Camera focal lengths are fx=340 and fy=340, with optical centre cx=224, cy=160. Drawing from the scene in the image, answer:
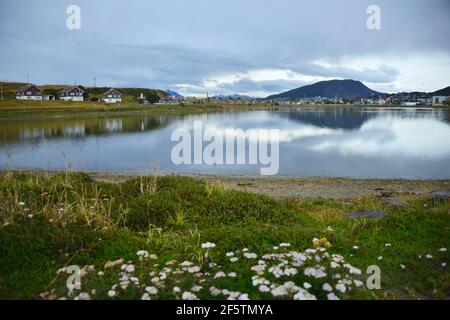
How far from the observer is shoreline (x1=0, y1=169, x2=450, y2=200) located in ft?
68.0

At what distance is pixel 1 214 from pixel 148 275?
465 cm

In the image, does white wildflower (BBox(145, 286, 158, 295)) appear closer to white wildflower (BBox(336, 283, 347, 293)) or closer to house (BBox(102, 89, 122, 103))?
white wildflower (BBox(336, 283, 347, 293))

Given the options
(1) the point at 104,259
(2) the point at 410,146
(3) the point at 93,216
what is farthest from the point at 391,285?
(2) the point at 410,146

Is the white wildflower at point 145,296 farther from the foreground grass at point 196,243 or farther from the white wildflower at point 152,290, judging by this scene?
the foreground grass at point 196,243

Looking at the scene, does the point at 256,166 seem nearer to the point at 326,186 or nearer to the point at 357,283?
the point at 326,186

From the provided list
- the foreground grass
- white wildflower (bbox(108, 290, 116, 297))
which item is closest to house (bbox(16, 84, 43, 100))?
the foreground grass

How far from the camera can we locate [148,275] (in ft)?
22.5

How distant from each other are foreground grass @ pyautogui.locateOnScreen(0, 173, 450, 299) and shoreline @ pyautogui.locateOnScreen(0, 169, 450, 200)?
8.47m

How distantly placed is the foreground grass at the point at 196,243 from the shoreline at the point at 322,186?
8.47 m

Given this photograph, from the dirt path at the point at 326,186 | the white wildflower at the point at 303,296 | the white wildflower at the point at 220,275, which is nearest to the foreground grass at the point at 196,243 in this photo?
the white wildflower at the point at 220,275

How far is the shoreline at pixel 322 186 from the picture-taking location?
68.0 feet

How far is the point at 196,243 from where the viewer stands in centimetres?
841

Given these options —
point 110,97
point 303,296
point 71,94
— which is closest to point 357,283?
point 303,296

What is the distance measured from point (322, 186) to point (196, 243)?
57.9ft
